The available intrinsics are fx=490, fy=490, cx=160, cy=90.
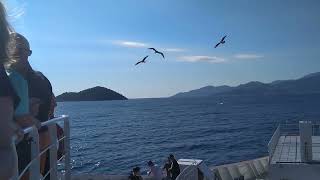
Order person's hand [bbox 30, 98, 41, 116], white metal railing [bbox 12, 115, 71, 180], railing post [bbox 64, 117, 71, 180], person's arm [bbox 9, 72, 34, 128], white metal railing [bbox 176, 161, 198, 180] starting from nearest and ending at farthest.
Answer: person's arm [bbox 9, 72, 34, 128]
white metal railing [bbox 12, 115, 71, 180]
person's hand [bbox 30, 98, 41, 116]
railing post [bbox 64, 117, 71, 180]
white metal railing [bbox 176, 161, 198, 180]

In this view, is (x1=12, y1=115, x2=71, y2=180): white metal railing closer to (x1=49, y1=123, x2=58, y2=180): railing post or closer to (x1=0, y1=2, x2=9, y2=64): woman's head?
(x1=49, y1=123, x2=58, y2=180): railing post

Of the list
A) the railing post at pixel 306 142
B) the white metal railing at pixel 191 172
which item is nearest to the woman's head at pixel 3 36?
the white metal railing at pixel 191 172

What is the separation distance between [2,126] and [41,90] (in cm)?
265

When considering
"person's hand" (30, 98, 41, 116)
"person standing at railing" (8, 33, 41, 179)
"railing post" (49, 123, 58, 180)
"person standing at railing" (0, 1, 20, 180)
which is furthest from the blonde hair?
"railing post" (49, 123, 58, 180)

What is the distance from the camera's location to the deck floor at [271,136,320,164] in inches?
747

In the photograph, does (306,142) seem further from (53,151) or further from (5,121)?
(5,121)

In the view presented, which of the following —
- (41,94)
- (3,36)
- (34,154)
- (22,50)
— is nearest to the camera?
(3,36)

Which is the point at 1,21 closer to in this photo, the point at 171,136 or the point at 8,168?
the point at 8,168

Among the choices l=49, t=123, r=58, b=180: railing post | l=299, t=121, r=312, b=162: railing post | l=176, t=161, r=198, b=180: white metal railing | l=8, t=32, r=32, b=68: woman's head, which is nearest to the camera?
l=8, t=32, r=32, b=68: woman's head

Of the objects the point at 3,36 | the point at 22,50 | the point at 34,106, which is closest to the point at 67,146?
the point at 34,106

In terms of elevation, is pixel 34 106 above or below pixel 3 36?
below

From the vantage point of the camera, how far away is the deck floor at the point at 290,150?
19.0 m

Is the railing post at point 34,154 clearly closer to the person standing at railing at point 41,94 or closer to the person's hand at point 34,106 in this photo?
the person standing at railing at point 41,94

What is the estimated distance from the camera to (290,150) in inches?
829
